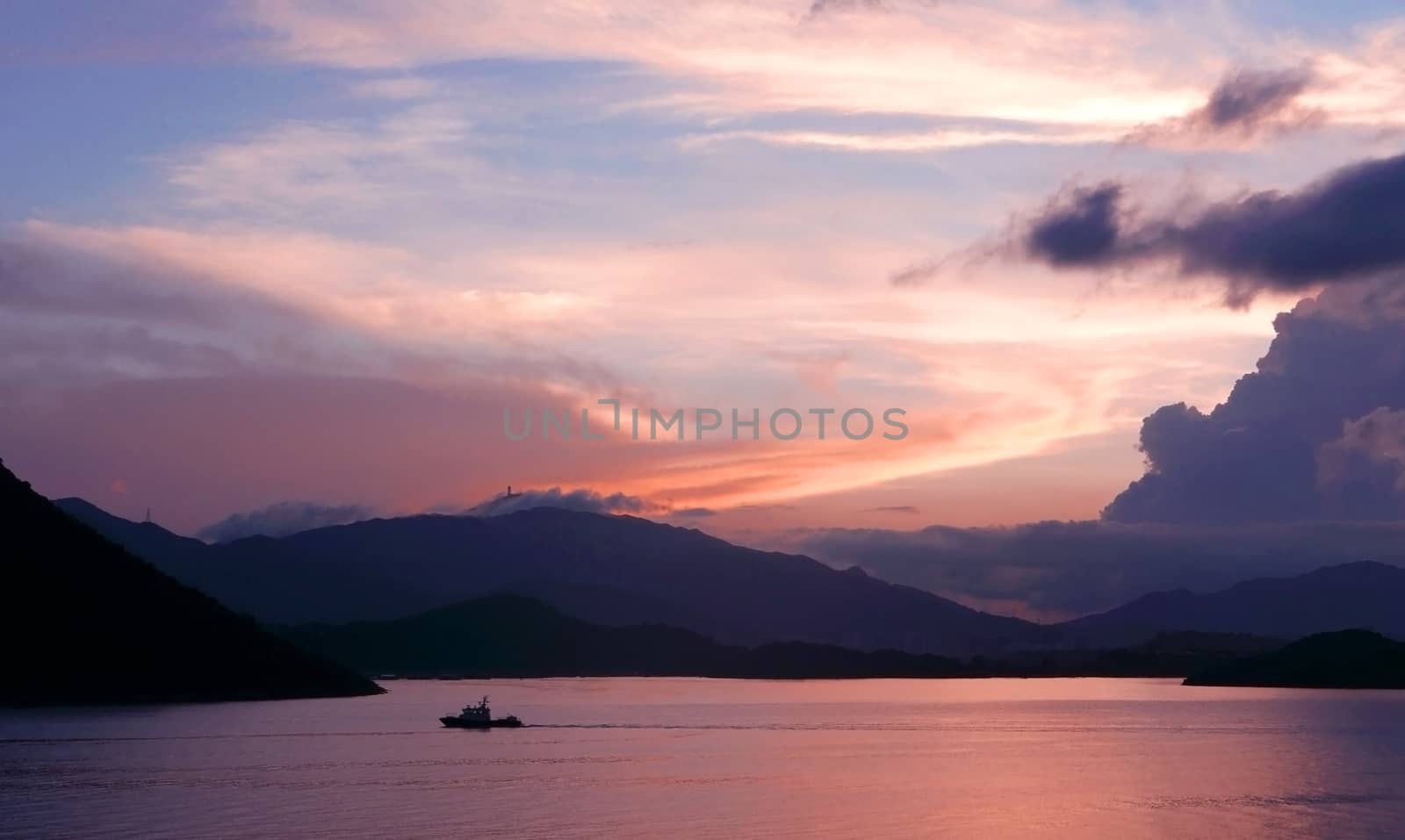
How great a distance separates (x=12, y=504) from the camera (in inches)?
7539

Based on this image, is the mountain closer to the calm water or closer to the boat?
the calm water

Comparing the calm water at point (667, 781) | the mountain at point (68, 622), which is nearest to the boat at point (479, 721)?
the calm water at point (667, 781)

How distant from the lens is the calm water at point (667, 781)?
8844 cm

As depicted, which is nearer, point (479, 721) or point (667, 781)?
point (667, 781)

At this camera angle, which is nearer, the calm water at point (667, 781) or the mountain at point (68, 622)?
the calm water at point (667, 781)

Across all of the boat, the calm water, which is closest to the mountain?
→ the calm water

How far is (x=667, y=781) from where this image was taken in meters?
113

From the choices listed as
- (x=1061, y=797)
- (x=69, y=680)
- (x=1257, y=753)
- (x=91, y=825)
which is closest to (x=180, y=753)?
(x=91, y=825)

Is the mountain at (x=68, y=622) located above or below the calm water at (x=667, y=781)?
above

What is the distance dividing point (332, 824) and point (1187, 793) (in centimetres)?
6068

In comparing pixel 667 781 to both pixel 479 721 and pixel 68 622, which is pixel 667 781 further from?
pixel 68 622

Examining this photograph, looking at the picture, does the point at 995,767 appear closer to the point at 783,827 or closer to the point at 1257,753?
the point at 1257,753

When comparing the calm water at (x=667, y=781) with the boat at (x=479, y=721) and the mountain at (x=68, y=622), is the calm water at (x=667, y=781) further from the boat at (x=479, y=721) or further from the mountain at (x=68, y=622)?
the mountain at (x=68, y=622)

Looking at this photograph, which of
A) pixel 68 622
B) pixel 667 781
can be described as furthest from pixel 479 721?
pixel 667 781
